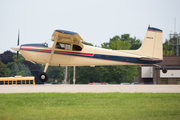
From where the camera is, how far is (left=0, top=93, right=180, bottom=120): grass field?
742 cm

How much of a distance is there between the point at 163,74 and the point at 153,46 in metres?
21.3

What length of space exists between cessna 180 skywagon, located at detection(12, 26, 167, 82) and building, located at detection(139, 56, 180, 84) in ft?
68.4

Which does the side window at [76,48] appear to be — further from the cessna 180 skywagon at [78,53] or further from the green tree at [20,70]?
the green tree at [20,70]

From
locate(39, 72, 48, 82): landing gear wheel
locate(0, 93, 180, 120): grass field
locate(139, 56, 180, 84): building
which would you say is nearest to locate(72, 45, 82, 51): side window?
locate(39, 72, 48, 82): landing gear wheel

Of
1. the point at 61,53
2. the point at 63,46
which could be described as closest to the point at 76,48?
the point at 63,46

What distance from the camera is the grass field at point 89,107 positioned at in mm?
7422

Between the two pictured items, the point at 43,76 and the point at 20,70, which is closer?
the point at 43,76

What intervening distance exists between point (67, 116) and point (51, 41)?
1036cm

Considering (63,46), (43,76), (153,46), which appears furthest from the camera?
(153,46)

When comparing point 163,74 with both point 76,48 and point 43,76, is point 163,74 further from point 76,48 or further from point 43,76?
point 43,76

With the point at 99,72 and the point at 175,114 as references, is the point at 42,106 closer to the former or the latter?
the point at 175,114

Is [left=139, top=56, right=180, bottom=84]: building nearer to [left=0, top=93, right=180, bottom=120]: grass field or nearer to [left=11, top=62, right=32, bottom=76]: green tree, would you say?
[left=0, top=93, right=180, bottom=120]: grass field

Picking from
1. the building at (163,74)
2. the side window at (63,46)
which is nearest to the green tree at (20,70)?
the building at (163,74)

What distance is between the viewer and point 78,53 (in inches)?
681
